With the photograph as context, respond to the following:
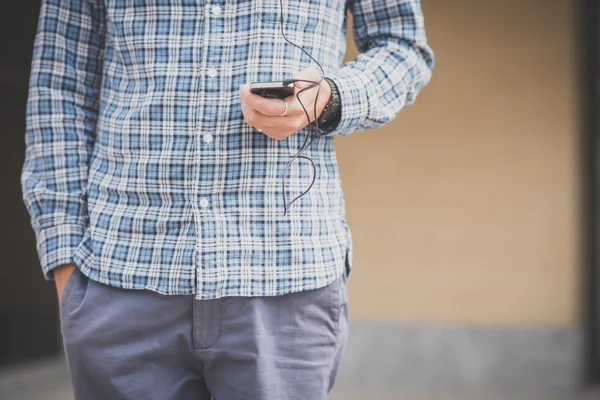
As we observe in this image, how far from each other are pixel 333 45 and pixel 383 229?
10.7 ft

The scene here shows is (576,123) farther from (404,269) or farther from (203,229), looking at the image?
(203,229)

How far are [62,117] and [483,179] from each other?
345 cm

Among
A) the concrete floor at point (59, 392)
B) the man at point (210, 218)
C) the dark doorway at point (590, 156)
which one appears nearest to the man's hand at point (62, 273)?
the man at point (210, 218)

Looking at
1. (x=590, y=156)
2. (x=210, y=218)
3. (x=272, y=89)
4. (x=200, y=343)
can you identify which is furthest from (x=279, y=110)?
(x=590, y=156)

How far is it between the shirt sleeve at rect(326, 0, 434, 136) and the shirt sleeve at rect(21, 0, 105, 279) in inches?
21.3

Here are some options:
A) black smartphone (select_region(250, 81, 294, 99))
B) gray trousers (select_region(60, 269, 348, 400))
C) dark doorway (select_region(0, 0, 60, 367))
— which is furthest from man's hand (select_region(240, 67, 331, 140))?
dark doorway (select_region(0, 0, 60, 367))

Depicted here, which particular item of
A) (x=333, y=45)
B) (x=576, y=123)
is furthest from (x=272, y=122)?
(x=576, y=123)

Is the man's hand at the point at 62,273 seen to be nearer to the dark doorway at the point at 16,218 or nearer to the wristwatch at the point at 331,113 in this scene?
the wristwatch at the point at 331,113

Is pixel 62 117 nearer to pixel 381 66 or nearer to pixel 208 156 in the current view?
pixel 208 156

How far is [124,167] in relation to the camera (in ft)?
4.30

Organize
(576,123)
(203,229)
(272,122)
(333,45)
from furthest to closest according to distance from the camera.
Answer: (576,123)
(333,45)
(203,229)
(272,122)

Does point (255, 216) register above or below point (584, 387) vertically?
above

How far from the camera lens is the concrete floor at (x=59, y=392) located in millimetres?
4113

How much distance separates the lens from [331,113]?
1.23 meters
